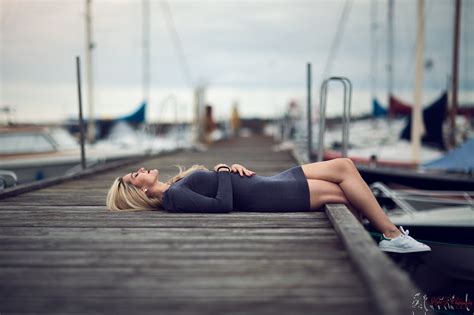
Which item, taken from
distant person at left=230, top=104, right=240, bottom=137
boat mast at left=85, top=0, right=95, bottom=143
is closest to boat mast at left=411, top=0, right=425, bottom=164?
boat mast at left=85, top=0, right=95, bottom=143

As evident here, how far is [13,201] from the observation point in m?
5.48

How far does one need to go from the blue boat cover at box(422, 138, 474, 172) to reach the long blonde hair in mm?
5941

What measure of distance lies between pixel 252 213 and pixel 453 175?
5.55 m

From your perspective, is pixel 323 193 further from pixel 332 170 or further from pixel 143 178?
pixel 143 178

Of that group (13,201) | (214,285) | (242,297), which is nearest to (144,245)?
(214,285)

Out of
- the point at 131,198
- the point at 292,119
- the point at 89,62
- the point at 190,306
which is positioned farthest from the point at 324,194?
the point at 292,119

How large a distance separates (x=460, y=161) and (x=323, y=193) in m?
5.42

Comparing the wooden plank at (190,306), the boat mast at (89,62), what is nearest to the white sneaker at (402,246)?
the wooden plank at (190,306)

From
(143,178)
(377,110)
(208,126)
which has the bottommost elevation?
(208,126)

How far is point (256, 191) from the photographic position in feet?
14.6

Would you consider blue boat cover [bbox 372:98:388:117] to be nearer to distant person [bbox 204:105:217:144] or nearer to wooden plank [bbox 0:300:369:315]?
distant person [bbox 204:105:217:144]

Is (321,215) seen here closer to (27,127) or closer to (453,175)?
(453,175)

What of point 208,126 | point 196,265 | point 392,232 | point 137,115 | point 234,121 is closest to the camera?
point 196,265

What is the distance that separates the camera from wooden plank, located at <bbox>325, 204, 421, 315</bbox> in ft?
6.97
